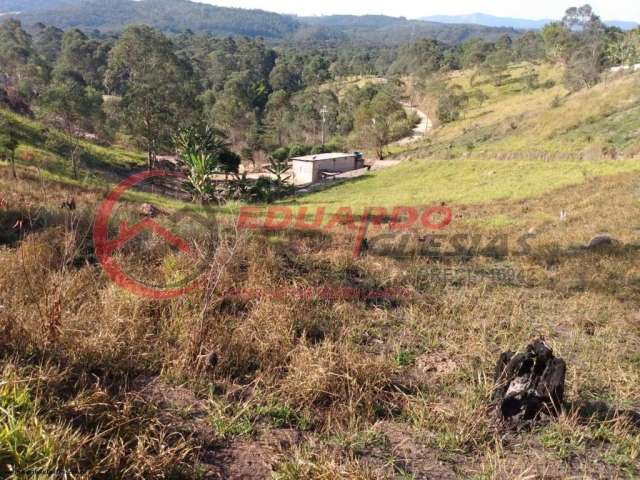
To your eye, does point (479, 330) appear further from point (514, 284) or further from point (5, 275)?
point (5, 275)

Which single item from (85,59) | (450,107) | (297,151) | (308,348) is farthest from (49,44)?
(308,348)

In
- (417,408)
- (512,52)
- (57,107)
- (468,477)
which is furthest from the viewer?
(512,52)

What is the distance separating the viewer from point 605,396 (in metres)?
3.41

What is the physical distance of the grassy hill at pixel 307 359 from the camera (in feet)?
8.38

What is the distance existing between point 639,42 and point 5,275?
73.2 metres

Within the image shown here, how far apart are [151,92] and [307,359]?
39.7 m

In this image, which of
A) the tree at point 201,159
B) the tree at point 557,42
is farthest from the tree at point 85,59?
the tree at point 557,42

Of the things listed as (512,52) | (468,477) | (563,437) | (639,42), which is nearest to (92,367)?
(468,477)

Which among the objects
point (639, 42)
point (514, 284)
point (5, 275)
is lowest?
point (514, 284)

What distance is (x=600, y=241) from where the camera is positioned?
320 inches

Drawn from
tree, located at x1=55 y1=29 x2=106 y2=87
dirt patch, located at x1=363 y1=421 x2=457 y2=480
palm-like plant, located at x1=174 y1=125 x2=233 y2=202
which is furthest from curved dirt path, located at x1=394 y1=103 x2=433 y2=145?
dirt patch, located at x1=363 y1=421 x2=457 y2=480

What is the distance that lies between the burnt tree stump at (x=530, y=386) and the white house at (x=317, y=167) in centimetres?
4132

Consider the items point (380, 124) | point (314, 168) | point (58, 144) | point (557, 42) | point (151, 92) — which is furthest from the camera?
point (557, 42)

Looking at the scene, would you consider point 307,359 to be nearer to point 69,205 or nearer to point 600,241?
point 69,205
